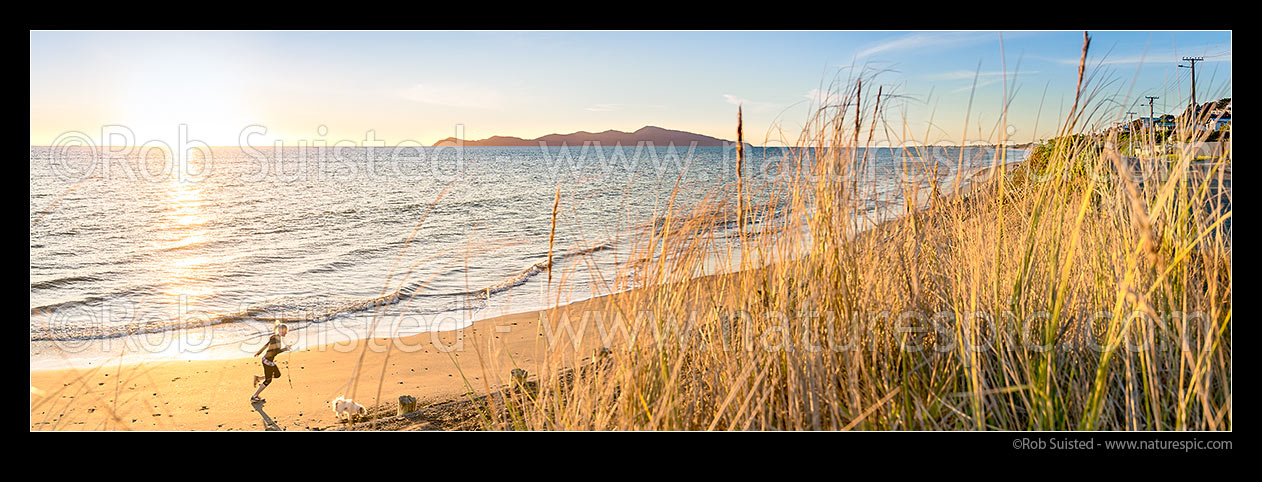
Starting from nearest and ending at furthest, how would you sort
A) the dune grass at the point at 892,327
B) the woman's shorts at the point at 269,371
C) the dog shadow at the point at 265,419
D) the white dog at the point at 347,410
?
the dune grass at the point at 892,327 < the white dog at the point at 347,410 < the dog shadow at the point at 265,419 < the woman's shorts at the point at 269,371

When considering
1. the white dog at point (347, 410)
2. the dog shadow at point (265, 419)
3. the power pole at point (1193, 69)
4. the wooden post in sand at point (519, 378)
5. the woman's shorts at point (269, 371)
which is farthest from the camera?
the woman's shorts at point (269, 371)

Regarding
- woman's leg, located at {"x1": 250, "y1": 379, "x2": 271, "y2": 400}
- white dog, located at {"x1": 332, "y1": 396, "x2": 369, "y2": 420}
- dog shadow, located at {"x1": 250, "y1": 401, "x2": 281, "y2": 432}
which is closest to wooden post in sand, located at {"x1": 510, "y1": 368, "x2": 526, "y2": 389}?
white dog, located at {"x1": 332, "y1": 396, "x2": 369, "y2": 420}

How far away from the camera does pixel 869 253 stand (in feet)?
6.26

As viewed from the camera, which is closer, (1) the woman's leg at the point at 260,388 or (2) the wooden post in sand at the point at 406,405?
(2) the wooden post in sand at the point at 406,405

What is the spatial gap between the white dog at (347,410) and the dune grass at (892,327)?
212 cm

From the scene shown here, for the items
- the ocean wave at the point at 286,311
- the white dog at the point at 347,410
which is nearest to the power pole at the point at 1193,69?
the white dog at the point at 347,410

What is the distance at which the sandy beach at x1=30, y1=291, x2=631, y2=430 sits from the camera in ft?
14.0

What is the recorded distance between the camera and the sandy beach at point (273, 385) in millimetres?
4254

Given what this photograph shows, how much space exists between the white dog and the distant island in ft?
6.43

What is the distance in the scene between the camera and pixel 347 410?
396cm

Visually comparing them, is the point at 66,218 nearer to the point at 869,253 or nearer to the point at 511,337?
the point at 511,337

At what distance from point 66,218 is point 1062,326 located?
17899mm

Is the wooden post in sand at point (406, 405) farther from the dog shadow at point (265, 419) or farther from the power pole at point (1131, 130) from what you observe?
the power pole at point (1131, 130)
